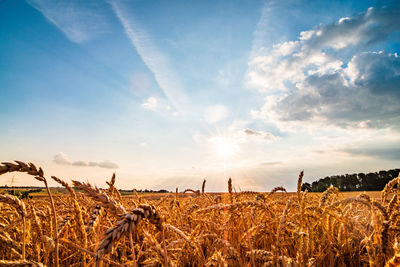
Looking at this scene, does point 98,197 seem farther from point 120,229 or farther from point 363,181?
point 363,181

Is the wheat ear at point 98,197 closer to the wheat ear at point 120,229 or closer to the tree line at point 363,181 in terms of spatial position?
the wheat ear at point 120,229

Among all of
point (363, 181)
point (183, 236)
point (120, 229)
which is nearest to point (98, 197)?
point (120, 229)

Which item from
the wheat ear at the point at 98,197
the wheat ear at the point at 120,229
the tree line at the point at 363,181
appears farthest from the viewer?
the tree line at the point at 363,181

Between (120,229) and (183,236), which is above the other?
(120,229)

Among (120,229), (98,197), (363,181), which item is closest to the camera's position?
(120,229)

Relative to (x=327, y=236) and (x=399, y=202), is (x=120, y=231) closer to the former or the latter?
(x=327, y=236)

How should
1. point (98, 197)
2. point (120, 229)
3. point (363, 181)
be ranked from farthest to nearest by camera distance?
point (363, 181)
point (98, 197)
point (120, 229)

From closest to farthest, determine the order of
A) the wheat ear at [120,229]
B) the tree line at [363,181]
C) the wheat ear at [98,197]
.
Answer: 1. the wheat ear at [120,229]
2. the wheat ear at [98,197]
3. the tree line at [363,181]

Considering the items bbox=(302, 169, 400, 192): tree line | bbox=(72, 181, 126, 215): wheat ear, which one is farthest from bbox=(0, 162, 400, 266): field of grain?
bbox=(302, 169, 400, 192): tree line

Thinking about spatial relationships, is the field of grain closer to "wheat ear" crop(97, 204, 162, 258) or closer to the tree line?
"wheat ear" crop(97, 204, 162, 258)

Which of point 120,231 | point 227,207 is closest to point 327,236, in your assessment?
point 227,207

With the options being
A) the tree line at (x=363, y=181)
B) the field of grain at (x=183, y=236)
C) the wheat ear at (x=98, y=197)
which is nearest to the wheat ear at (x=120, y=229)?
the field of grain at (x=183, y=236)

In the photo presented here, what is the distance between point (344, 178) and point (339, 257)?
6928cm

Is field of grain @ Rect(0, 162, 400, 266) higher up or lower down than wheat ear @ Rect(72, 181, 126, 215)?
lower down
